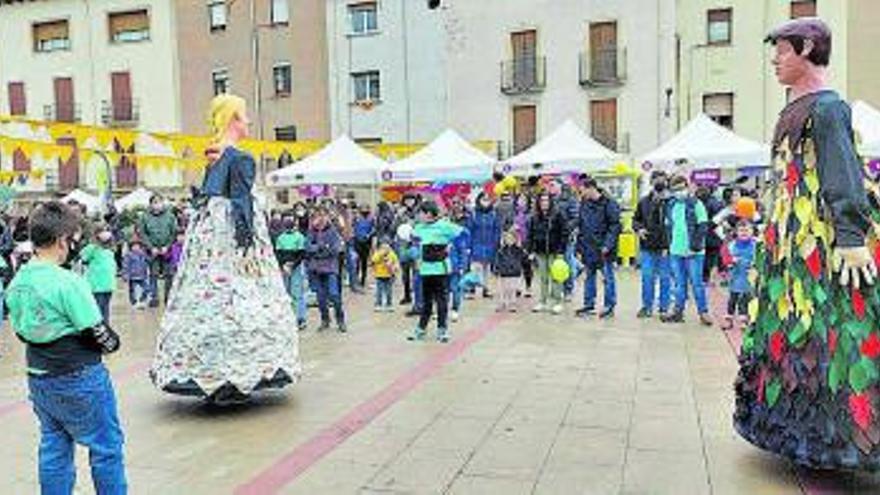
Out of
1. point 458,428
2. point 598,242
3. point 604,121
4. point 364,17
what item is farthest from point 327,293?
point 364,17

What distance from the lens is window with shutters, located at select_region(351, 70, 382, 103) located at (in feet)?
105

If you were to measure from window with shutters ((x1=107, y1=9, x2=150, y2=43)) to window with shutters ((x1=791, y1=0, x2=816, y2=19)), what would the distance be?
23098 millimetres

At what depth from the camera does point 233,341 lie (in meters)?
6.27

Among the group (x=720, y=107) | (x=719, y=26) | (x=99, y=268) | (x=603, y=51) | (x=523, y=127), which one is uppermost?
(x=719, y=26)

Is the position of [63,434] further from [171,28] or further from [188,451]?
[171,28]

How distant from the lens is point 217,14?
3469cm

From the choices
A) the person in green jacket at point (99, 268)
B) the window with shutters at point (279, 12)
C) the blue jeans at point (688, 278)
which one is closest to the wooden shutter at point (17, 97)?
the window with shutters at point (279, 12)

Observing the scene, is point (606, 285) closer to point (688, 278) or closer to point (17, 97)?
point (688, 278)

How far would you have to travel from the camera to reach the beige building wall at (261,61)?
3303 centimetres

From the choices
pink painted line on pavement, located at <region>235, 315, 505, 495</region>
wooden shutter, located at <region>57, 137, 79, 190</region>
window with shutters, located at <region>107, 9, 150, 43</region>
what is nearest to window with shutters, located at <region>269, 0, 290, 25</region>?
window with shutters, located at <region>107, 9, 150, 43</region>

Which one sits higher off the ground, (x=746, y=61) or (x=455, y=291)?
(x=746, y=61)

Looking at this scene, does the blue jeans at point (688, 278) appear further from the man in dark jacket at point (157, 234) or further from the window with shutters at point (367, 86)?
the window with shutters at point (367, 86)

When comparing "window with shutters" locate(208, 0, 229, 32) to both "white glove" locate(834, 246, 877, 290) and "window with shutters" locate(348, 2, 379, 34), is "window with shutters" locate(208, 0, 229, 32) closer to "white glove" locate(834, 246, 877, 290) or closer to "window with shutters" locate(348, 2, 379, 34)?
"window with shutters" locate(348, 2, 379, 34)

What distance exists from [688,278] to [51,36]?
3349 centimetres
